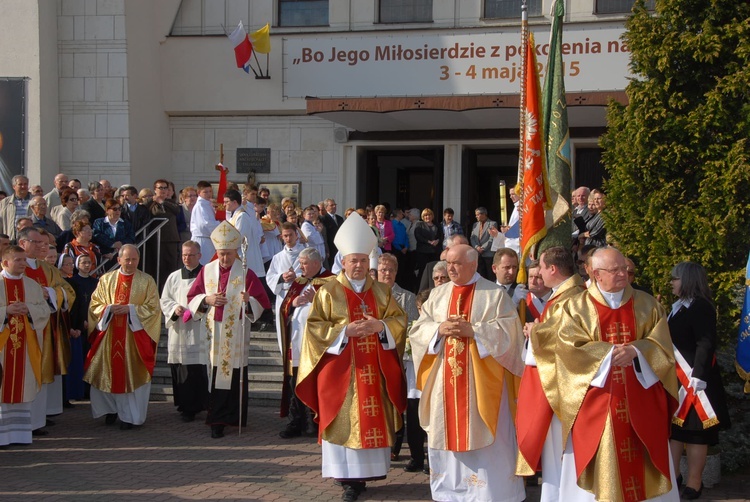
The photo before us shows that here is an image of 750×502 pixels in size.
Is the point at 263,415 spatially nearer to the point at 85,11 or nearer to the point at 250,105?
the point at 250,105

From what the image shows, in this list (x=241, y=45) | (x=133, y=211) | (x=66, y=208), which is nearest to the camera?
(x=66, y=208)

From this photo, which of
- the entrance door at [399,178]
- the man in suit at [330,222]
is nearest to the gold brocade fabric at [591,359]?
the man in suit at [330,222]

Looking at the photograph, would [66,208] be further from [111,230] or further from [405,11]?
[405,11]

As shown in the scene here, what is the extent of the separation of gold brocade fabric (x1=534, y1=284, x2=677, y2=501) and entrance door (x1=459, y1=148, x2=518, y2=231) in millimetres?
11199

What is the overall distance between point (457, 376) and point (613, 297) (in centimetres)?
138

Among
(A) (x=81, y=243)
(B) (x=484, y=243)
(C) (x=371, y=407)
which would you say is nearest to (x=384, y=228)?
(B) (x=484, y=243)

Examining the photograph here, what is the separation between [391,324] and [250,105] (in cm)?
1095

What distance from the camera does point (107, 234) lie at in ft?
40.8

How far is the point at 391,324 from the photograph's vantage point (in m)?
7.50

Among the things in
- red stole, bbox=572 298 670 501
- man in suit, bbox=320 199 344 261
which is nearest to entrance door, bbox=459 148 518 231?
man in suit, bbox=320 199 344 261

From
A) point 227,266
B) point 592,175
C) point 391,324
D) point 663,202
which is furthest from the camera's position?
point 592,175

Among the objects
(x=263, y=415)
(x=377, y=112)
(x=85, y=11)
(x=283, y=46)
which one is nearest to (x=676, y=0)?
(x=263, y=415)

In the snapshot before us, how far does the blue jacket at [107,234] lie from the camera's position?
12.4m

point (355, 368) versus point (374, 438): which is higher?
point (355, 368)
